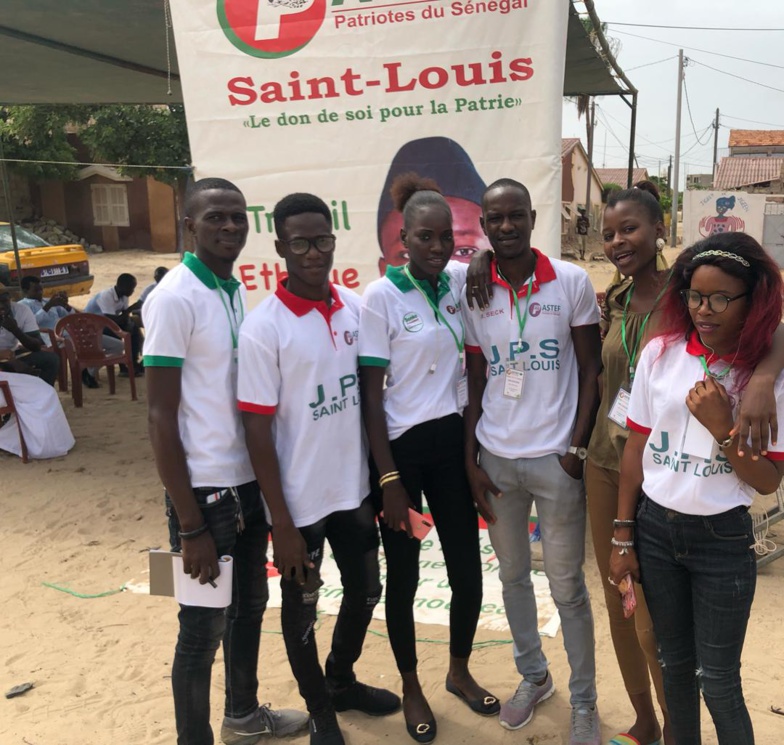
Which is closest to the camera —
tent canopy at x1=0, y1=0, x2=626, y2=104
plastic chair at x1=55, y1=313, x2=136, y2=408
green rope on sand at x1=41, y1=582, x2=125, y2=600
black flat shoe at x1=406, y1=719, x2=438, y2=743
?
black flat shoe at x1=406, y1=719, x2=438, y2=743

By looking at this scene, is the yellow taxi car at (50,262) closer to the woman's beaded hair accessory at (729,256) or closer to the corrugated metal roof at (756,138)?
the woman's beaded hair accessory at (729,256)

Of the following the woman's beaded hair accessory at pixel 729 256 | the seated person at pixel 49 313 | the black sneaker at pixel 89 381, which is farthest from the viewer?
the black sneaker at pixel 89 381

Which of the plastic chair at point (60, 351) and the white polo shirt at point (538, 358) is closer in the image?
the white polo shirt at point (538, 358)

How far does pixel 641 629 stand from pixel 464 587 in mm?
656

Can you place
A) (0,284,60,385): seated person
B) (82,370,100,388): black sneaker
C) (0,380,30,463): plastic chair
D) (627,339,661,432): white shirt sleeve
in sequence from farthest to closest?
(82,370,100,388): black sneaker < (0,284,60,385): seated person < (0,380,30,463): plastic chair < (627,339,661,432): white shirt sleeve

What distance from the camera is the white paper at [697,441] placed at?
1919mm

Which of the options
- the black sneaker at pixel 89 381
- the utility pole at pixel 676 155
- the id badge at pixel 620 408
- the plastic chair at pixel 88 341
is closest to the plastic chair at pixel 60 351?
the plastic chair at pixel 88 341

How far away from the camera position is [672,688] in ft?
7.03

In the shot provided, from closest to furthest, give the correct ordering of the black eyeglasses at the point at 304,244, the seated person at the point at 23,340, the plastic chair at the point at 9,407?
1. the black eyeglasses at the point at 304,244
2. the plastic chair at the point at 9,407
3. the seated person at the point at 23,340

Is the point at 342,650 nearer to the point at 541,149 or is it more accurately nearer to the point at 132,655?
the point at 132,655

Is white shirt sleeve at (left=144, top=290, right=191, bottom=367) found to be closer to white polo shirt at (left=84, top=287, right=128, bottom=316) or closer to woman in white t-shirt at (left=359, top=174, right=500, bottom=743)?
woman in white t-shirt at (left=359, top=174, right=500, bottom=743)

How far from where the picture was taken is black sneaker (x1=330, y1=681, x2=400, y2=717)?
2877 millimetres

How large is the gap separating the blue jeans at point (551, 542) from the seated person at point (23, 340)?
5.37m

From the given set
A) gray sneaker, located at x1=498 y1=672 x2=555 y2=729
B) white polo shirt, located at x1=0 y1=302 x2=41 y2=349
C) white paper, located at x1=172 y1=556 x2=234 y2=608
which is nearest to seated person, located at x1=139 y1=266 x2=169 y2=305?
white polo shirt, located at x1=0 y1=302 x2=41 y2=349
